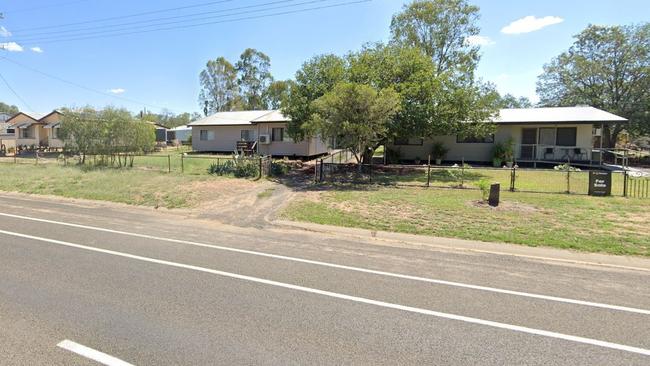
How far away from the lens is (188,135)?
58594 millimetres

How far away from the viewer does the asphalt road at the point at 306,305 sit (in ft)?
11.2

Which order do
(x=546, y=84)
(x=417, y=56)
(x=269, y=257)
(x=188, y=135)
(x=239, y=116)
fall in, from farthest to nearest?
1. (x=188, y=135)
2. (x=546, y=84)
3. (x=239, y=116)
4. (x=417, y=56)
5. (x=269, y=257)

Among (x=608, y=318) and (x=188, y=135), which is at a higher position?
(x=188, y=135)

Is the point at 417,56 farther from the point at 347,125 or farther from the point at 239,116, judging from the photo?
the point at 239,116

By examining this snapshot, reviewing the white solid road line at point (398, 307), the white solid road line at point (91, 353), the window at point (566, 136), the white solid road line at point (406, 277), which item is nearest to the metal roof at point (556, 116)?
the window at point (566, 136)

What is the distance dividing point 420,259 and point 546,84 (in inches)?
1585

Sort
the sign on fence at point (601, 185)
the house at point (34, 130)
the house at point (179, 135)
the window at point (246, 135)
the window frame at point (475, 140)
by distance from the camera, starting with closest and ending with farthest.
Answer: the sign on fence at point (601, 185) < the window frame at point (475, 140) < the window at point (246, 135) < the house at point (34, 130) < the house at point (179, 135)

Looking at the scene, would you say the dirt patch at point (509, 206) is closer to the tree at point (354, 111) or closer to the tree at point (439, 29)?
the tree at point (354, 111)

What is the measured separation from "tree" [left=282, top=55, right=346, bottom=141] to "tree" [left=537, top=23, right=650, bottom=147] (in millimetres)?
25801

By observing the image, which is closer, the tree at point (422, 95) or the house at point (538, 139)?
the tree at point (422, 95)

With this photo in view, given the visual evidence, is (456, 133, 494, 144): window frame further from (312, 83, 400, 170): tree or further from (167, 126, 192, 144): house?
(167, 126, 192, 144): house

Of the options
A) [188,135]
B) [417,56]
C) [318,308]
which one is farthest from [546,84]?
[188,135]

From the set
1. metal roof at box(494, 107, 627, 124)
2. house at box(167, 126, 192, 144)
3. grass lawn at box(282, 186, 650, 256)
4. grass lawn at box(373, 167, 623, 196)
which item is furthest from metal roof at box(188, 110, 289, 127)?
house at box(167, 126, 192, 144)

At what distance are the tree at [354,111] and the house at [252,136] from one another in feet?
28.6
